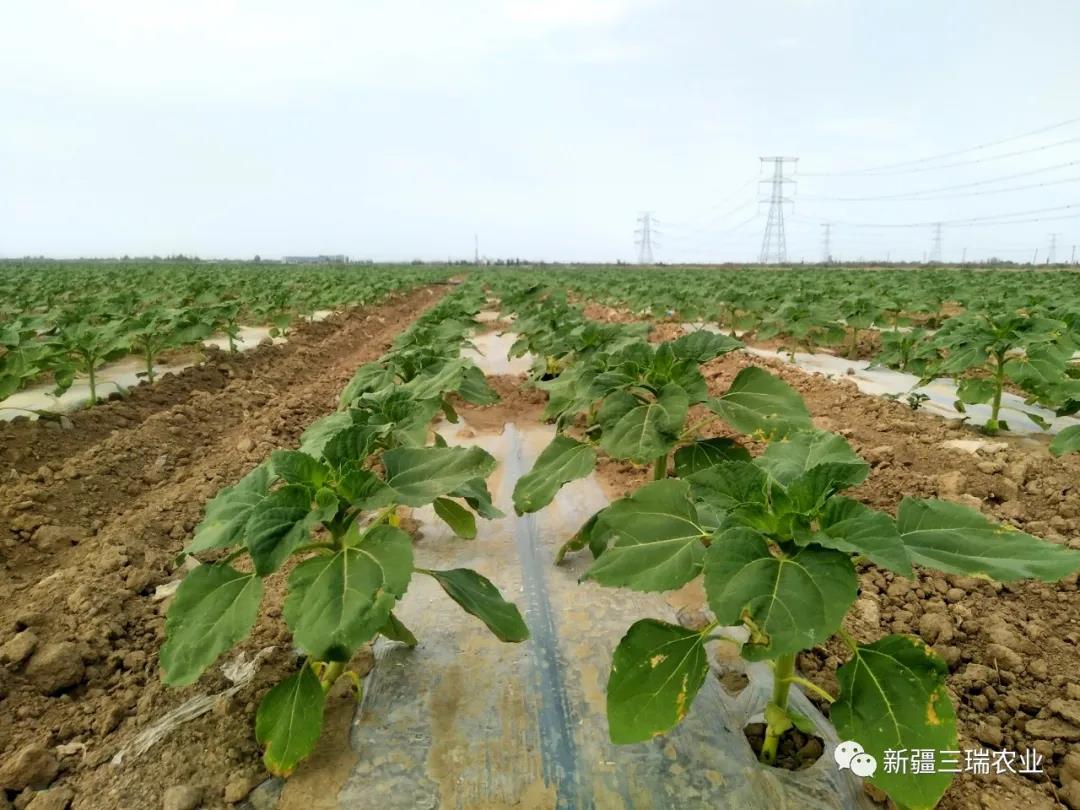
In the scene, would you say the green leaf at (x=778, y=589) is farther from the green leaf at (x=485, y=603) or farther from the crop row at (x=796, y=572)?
the green leaf at (x=485, y=603)

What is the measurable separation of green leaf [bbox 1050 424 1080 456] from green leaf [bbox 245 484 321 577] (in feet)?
12.1

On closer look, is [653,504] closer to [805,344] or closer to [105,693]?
[105,693]

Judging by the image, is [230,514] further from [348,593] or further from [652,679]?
[652,679]

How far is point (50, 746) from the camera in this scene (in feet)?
6.93

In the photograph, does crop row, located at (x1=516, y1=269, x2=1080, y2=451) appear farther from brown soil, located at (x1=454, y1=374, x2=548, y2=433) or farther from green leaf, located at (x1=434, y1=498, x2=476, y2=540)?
brown soil, located at (x1=454, y1=374, x2=548, y2=433)

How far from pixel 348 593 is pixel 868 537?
4.17 feet

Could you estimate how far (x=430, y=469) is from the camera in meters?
2.09

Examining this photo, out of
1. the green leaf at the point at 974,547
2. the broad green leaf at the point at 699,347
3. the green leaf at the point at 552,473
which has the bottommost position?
the green leaf at the point at 552,473

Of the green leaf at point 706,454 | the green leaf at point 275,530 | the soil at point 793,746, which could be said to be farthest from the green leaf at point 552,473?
the soil at point 793,746

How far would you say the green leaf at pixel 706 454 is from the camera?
110 inches

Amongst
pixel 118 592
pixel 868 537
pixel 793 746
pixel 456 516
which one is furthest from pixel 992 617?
pixel 118 592

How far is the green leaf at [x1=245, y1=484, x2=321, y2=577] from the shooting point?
164cm

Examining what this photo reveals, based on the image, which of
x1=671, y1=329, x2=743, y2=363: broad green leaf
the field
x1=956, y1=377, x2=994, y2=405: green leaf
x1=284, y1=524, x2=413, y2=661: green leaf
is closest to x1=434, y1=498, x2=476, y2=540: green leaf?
the field

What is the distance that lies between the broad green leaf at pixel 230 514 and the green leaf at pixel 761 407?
5.91 ft
